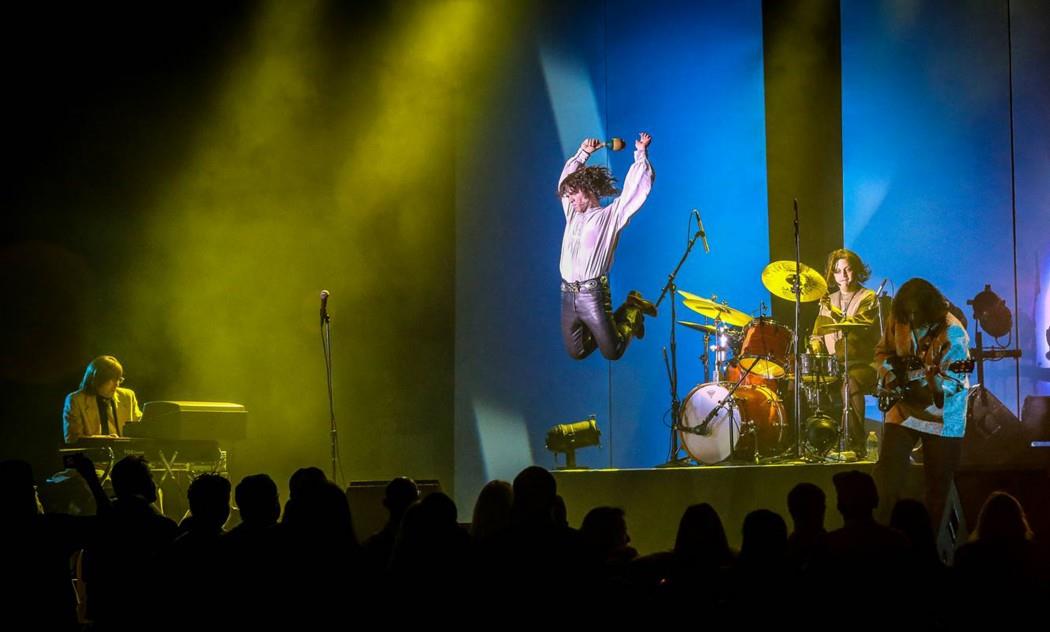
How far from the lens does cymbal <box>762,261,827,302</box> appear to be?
8497 millimetres

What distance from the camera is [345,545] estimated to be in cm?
346

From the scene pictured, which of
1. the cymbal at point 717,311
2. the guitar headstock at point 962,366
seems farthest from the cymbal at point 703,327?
the guitar headstock at point 962,366

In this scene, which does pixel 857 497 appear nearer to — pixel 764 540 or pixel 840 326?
pixel 764 540

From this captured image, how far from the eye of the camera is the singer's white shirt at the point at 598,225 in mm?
8891

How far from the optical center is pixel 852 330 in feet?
28.5

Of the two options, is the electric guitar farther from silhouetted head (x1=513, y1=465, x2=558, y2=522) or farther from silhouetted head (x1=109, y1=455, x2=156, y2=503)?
silhouetted head (x1=109, y1=455, x2=156, y2=503)

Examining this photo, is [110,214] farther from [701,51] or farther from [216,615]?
[216,615]

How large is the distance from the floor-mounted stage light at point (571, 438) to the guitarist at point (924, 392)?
3.01 m

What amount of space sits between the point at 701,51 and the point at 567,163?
1710 mm

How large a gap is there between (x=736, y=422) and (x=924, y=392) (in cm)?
245

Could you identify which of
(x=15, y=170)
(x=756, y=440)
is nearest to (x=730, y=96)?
(x=756, y=440)

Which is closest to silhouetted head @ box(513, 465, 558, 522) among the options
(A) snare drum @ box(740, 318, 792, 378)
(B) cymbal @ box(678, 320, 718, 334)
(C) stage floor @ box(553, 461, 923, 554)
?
(C) stage floor @ box(553, 461, 923, 554)

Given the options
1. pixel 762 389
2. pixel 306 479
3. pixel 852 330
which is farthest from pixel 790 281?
pixel 306 479

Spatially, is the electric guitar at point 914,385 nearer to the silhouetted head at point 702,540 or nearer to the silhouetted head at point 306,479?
the silhouetted head at point 702,540
